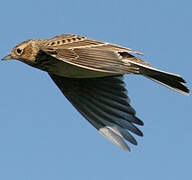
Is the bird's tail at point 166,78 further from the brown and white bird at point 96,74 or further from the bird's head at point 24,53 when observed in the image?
the bird's head at point 24,53

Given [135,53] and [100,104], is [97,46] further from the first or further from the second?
[100,104]

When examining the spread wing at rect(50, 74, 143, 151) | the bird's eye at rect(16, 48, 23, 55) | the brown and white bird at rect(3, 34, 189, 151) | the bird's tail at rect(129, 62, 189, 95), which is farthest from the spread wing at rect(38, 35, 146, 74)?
the spread wing at rect(50, 74, 143, 151)

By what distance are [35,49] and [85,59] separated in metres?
1.32

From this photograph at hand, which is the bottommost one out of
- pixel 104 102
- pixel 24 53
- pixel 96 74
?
pixel 96 74

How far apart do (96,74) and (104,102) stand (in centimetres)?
129

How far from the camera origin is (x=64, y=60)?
1069cm

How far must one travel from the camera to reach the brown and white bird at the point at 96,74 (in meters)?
10.7

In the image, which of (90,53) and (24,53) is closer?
(90,53)

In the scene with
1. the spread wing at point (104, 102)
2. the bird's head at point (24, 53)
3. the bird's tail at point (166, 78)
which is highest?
the bird's head at point (24, 53)

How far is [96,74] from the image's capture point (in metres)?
11.3

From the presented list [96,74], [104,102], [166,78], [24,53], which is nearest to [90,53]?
[96,74]

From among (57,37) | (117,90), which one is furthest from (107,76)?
(57,37)

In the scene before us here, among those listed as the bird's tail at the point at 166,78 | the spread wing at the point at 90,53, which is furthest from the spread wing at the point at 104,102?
the spread wing at the point at 90,53

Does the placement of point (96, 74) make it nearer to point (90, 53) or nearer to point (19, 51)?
point (90, 53)
